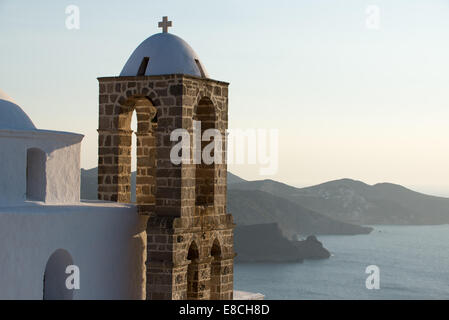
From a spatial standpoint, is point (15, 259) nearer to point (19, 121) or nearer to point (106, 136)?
point (19, 121)

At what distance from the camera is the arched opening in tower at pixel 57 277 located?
16.3 meters

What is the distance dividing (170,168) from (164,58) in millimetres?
2517

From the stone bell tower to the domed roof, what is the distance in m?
2.09

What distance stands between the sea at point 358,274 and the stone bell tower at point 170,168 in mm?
71344

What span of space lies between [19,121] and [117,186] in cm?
297

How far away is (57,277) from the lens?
16.4m

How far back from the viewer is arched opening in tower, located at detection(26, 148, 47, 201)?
16.4 m

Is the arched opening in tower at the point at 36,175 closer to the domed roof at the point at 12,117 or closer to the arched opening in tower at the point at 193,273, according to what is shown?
the domed roof at the point at 12,117

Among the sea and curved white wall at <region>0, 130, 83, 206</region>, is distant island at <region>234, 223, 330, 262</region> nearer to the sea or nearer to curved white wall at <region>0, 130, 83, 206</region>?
the sea

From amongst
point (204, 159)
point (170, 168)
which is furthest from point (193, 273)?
point (204, 159)

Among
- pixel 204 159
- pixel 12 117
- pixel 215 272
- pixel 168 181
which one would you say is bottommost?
pixel 215 272

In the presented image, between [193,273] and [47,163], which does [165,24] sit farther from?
[193,273]
